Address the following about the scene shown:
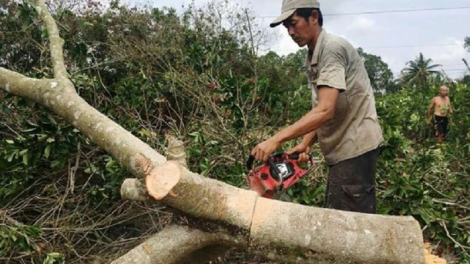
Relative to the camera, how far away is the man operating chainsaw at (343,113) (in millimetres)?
2693

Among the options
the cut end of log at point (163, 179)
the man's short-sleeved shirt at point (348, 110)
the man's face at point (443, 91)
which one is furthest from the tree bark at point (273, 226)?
the man's face at point (443, 91)

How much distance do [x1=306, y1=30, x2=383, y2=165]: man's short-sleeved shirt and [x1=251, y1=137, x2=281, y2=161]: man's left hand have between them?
1.53ft

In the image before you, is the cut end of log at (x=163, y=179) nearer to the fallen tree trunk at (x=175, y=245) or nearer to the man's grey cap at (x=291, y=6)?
the fallen tree trunk at (x=175, y=245)

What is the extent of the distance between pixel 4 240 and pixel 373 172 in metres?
2.49

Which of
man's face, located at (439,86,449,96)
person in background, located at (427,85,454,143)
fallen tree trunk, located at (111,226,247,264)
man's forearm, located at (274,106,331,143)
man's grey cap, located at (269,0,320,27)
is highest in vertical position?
man's grey cap, located at (269,0,320,27)

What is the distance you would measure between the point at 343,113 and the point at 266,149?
0.58 meters

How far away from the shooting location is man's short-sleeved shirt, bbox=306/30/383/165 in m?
2.72

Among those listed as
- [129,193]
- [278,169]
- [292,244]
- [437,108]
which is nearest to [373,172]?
[278,169]

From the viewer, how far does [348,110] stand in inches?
111

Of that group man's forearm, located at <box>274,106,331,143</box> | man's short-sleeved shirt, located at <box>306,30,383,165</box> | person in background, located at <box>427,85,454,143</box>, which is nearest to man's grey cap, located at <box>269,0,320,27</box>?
man's short-sleeved shirt, located at <box>306,30,383,165</box>

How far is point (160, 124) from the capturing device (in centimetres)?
482

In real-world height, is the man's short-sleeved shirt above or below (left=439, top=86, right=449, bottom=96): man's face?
above

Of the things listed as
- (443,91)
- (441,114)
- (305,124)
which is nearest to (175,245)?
(305,124)

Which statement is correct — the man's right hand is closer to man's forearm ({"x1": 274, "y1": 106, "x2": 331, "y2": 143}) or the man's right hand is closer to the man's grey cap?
man's forearm ({"x1": 274, "y1": 106, "x2": 331, "y2": 143})
